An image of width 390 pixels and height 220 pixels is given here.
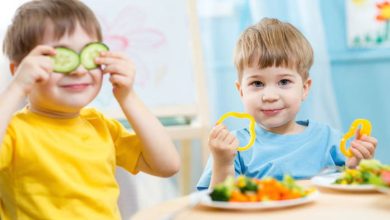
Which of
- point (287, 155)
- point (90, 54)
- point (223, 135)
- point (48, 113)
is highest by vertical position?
point (90, 54)

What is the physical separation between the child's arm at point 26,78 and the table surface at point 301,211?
29 centimetres

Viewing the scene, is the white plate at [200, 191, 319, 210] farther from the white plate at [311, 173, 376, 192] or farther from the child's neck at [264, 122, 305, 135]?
the child's neck at [264, 122, 305, 135]

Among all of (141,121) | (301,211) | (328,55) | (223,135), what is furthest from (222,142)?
(328,55)

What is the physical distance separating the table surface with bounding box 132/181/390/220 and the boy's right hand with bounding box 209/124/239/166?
29 cm

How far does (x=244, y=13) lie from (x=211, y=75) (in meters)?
0.31

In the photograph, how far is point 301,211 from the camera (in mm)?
867

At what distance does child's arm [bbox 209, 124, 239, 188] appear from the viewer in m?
1.24

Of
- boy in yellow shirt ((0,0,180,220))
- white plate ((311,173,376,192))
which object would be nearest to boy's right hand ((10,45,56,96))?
boy in yellow shirt ((0,0,180,220))

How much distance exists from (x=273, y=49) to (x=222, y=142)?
1.06 ft

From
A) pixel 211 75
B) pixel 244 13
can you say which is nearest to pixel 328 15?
pixel 244 13

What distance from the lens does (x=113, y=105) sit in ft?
6.81

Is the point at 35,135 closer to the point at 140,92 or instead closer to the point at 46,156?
the point at 46,156

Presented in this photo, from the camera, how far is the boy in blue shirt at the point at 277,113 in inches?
55.8

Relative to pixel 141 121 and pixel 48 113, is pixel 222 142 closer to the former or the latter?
pixel 141 121
